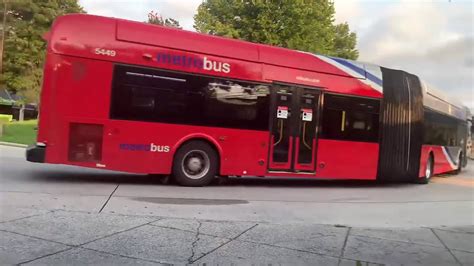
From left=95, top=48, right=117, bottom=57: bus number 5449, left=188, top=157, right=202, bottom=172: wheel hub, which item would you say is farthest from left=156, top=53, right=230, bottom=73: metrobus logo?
left=188, top=157, right=202, bottom=172: wheel hub

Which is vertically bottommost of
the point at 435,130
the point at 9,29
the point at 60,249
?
the point at 60,249

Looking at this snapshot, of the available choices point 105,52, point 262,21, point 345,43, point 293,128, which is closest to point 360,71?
point 293,128

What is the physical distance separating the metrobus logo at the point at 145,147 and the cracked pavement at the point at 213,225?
0.77 meters

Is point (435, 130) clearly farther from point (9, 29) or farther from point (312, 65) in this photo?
point (9, 29)

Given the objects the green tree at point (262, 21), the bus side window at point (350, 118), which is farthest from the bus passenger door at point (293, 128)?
the green tree at point (262, 21)

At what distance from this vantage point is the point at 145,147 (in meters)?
10.1

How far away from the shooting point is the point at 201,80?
1055 centimetres

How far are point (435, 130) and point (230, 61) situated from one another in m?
8.06

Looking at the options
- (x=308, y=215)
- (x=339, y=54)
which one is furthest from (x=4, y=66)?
(x=308, y=215)

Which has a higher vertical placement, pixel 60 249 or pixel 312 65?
pixel 312 65

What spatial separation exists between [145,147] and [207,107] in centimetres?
156

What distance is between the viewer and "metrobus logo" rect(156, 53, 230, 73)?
10.2 metres

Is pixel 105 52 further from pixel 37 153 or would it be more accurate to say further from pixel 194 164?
pixel 194 164

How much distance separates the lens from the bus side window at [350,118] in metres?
12.0
